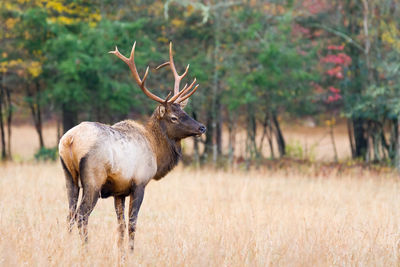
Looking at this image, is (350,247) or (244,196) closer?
(350,247)

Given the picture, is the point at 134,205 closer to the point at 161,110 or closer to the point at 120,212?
the point at 120,212

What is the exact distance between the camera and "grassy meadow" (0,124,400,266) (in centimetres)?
544

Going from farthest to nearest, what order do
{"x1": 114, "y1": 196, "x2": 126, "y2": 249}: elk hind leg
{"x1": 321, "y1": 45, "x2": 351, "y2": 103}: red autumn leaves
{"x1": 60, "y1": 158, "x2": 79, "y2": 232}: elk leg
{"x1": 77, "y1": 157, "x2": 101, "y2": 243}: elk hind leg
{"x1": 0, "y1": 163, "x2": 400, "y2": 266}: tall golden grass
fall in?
1. {"x1": 321, "y1": 45, "x2": 351, "y2": 103}: red autumn leaves
2. {"x1": 114, "y1": 196, "x2": 126, "y2": 249}: elk hind leg
3. {"x1": 60, "y1": 158, "x2": 79, "y2": 232}: elk leg
4. {"x1": 77, "y1": 157, "x2": 101, "y2": 243}: elk hind leg
5. {"x1": 0, "y1": 163, "x2": 400, "y2": 266}: tall golden grass

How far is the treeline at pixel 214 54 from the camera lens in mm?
14469

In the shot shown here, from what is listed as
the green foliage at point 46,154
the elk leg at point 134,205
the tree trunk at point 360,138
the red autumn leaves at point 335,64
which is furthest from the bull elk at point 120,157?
the tree trunk at point 360,138

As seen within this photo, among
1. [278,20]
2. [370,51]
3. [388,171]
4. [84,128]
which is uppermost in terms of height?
[278,20]

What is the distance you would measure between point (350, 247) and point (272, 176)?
7816mm

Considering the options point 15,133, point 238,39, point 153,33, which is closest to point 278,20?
point 238,39

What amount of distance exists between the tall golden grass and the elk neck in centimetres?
73

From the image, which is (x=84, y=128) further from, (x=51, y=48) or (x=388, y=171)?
(x=388, y=171)

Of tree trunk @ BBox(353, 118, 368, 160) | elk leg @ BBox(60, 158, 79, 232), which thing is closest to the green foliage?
tree trunk @ BBox(353, 118, 368, 160)

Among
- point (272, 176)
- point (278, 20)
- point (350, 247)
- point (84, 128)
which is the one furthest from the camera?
point (278, 20)

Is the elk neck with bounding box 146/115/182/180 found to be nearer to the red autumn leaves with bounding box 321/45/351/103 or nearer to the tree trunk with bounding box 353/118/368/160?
the red autumn leaves with bounding box 321/45/351/103

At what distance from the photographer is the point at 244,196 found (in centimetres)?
1077
